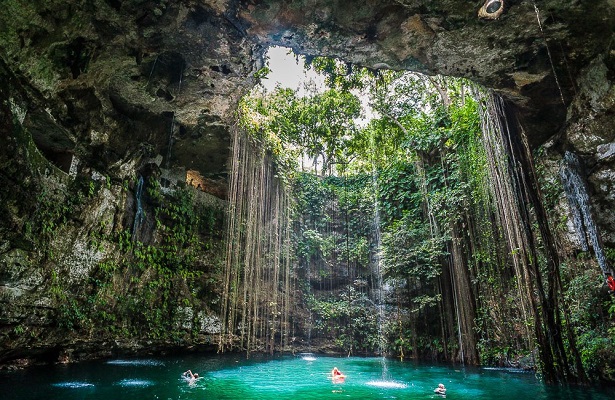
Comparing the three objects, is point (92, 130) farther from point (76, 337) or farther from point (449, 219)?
point (449, 219)

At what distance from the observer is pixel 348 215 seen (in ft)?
52.1

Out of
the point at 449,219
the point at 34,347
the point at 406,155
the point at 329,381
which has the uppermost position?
the point at 406,155

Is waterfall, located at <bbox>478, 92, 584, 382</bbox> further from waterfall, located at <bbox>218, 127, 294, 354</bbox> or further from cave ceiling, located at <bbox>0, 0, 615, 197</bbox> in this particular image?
waterfall, located at <bbox>218, 127, 294, 354</bbox>

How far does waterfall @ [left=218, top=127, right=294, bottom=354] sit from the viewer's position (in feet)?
29.6

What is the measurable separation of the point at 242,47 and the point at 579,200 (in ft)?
20.4

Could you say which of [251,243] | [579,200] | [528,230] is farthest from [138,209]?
[579,200]

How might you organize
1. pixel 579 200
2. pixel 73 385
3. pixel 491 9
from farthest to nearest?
pixel 579 200 < pixel 73 385 < pixel 491 9

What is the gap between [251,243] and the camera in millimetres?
10164

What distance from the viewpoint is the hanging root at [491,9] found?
15.5 ft

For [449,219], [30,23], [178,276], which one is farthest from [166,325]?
[449,219]

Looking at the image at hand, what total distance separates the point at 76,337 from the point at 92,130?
13.7 ft

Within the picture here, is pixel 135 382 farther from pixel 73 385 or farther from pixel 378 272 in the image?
pixel 378 272

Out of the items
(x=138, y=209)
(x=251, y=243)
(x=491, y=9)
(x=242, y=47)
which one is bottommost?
(x=251, y=243)

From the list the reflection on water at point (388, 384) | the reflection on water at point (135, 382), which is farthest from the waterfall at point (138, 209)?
the reflection on water at point (388, 384)
